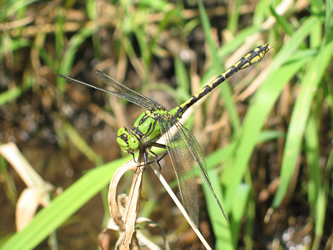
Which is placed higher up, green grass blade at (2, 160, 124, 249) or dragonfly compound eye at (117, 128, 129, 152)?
dragonfly compound eye at (117, 128, 129, 152)

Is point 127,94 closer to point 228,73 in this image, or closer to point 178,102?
point 228,73

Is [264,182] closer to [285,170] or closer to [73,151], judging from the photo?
[285,170]

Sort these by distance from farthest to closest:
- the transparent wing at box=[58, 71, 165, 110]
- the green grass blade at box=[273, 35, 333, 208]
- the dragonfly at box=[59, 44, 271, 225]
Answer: the transparent wing at box=[58, 71, 165, 110] → the green grass blade at box=[273, 35, 333, 208] → the dragonfly at box=[59, 44, 271, 225]

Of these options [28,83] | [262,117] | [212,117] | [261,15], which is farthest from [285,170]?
[28,83]

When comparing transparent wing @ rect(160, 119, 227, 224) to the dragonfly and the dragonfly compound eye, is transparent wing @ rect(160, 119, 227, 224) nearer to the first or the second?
the dragonfly

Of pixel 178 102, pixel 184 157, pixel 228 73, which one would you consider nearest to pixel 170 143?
pixel 184 157

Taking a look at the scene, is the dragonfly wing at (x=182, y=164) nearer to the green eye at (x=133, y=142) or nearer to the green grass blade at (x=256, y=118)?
the green eye at (x=133, y=142)

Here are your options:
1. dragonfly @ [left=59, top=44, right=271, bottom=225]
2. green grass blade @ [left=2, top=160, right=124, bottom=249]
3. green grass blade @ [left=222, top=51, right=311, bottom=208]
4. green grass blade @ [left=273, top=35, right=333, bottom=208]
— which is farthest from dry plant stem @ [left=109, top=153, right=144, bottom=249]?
green grass blade @ [left=273, top=35, right=333, bottom=208]
